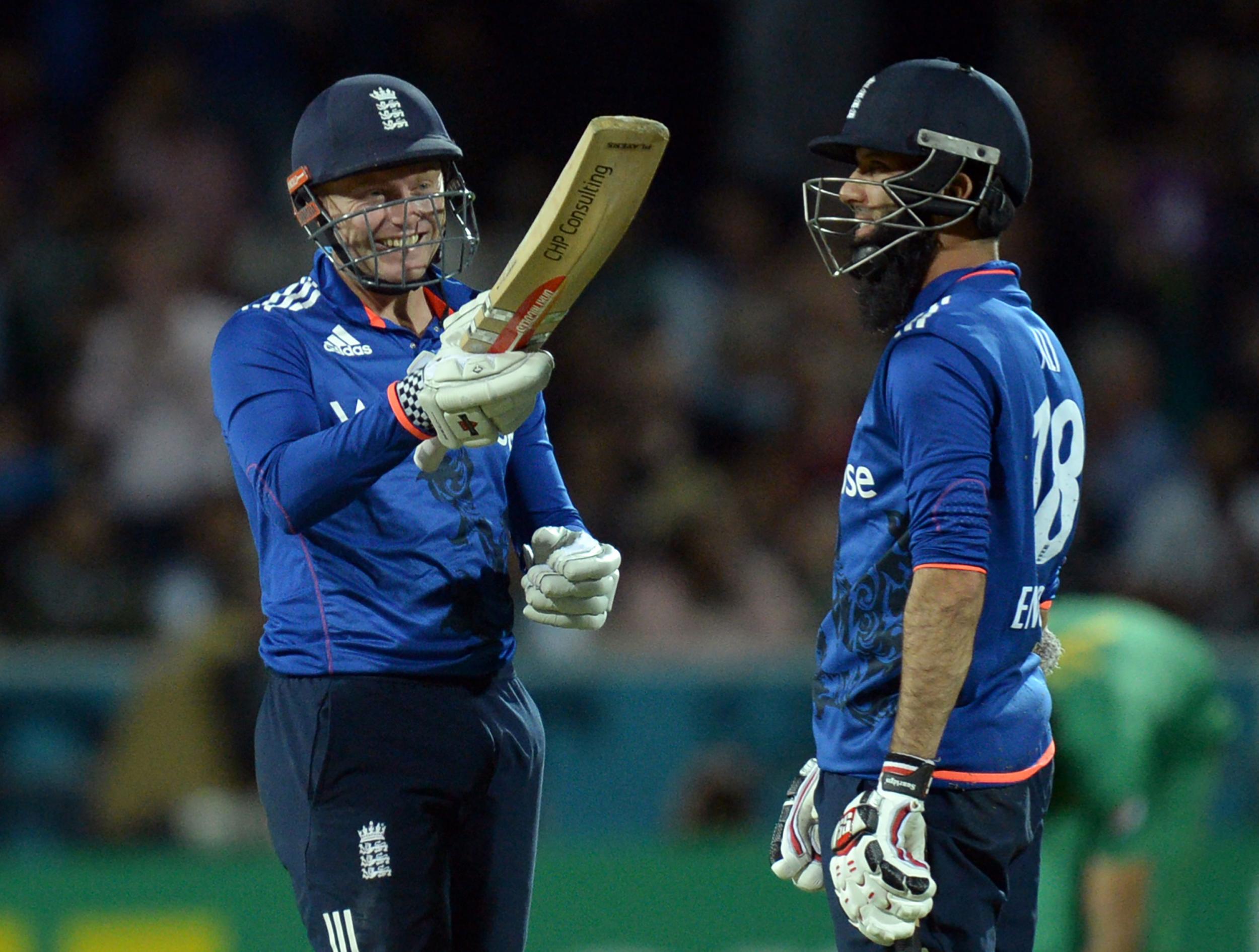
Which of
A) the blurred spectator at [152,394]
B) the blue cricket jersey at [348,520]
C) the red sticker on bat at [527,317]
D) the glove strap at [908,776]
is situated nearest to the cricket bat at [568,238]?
the red sticker on bat at [527,317]

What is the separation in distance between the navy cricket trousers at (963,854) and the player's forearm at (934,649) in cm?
15

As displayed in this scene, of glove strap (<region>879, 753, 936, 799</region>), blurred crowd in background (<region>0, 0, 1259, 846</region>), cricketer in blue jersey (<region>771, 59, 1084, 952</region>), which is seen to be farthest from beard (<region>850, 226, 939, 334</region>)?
blurred crowd in background (<region>0, 0, 1259, 846</region>)

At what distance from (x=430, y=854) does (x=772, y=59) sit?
702 centimetres

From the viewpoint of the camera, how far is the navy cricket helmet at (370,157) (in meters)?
3.36

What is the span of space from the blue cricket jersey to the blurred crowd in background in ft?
10.4

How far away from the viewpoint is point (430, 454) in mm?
3164

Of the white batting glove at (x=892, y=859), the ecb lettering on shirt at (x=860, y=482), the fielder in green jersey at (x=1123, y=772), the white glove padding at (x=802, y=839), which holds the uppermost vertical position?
the ecb lettering on shirt at (x=860, y=482)

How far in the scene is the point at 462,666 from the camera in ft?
11.1

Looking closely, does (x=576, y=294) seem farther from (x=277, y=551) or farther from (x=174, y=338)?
(x=174, y=338)

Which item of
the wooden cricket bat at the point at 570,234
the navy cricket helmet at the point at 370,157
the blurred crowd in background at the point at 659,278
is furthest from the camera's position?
the blurred crowd in background at the point at 659,278

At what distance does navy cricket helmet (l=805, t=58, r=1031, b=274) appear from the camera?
127 inches

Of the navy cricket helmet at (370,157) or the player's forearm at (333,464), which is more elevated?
the navy cricket helmet at (370,157)

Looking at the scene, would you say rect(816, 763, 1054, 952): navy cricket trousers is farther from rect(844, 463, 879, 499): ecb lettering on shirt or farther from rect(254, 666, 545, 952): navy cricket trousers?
rect(254, 666, 545, 952): navy cricket trousers

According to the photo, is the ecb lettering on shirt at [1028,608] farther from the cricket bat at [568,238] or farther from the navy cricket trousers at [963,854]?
the cricket bat at [568,238]
